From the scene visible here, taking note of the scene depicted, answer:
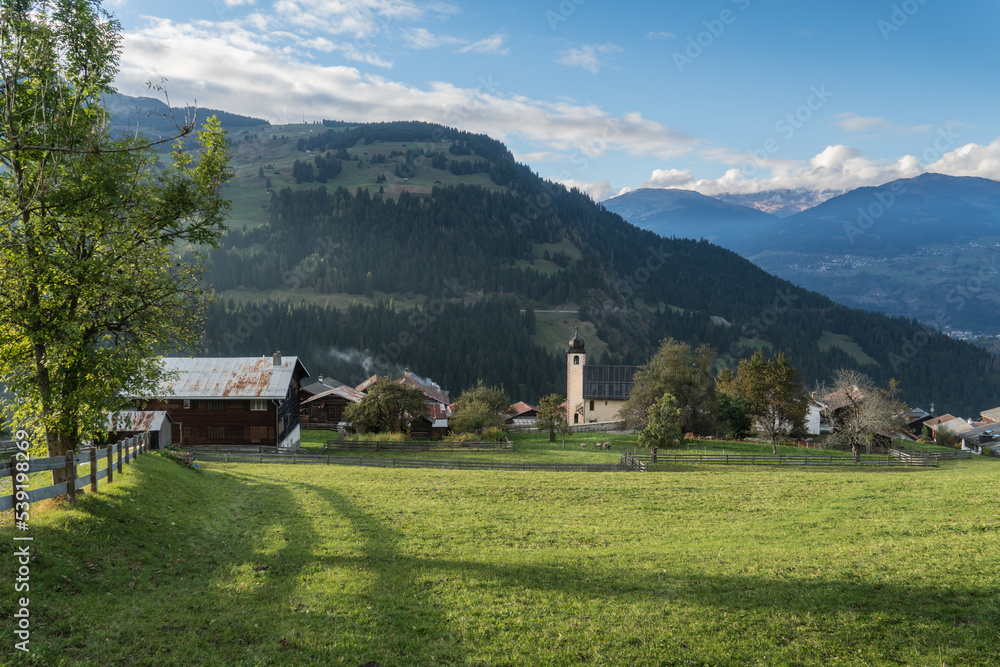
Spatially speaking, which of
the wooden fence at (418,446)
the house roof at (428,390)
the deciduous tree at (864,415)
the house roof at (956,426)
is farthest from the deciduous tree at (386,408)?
the house roof at (956,426)

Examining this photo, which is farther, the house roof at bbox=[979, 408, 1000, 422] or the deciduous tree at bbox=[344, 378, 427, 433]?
the house roof at bbox=[979, 408, 1000, 422]

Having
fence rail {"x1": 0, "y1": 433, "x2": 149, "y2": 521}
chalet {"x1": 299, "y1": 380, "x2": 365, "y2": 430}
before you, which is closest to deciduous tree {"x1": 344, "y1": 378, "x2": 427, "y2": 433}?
chalet {"x1": 299, "y1": 380, "x2": 365, "y2": 430}

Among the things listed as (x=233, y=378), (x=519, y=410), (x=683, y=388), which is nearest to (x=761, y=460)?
(x=683, y=388)

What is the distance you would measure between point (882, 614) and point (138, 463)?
25542 mm

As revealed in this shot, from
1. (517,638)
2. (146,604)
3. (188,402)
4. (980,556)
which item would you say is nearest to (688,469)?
(980,556)

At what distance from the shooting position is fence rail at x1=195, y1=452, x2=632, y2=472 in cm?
3947

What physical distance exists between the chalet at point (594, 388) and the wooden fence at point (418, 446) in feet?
108

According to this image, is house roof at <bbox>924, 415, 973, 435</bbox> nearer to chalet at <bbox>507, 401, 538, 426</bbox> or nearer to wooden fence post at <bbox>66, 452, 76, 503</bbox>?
chalet at <bbox>507, 401, 538, 426</bbox>

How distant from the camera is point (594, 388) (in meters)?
88.2

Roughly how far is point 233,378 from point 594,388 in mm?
54128

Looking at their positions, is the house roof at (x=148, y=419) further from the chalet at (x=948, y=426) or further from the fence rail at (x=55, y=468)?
the chalet at (x=948, y=426)

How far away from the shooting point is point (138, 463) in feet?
74.7

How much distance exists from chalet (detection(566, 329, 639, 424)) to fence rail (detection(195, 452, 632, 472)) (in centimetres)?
4656

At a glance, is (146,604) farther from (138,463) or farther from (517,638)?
(138,463)
